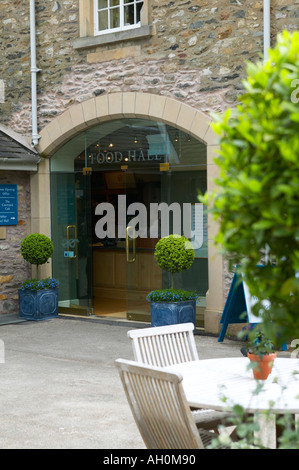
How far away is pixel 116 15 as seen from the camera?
10258 mm

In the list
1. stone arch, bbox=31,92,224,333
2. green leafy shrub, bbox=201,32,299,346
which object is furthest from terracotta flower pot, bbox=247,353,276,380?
stone arch, bbox=31,92,224,333

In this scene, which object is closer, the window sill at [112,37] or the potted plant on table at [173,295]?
the potted plant on table at [173,295]

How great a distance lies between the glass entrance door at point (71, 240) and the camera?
11.1 m

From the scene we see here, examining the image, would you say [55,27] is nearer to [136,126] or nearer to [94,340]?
[136,126]

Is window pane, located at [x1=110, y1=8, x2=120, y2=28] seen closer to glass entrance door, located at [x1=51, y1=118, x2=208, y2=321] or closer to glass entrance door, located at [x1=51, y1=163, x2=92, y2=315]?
glass entrance door, located at [x1=51, y1=118, x2=208, y2=321]

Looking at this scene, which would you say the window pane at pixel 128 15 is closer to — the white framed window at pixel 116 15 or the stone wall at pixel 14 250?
the white framed window at pixel 116 15

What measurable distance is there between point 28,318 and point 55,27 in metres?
4.32

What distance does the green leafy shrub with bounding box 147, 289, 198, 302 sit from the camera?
905 centimetres

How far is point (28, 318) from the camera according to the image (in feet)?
34.5

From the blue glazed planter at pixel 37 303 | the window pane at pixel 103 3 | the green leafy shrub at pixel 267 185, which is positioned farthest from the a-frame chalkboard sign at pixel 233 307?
the green leafy shrub at pixel 267 185

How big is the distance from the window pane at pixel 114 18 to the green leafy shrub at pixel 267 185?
337 inches

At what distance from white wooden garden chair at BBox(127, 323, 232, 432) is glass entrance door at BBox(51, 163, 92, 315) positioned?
20.7ft

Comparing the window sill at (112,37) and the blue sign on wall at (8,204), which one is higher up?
the window sill at (112,37)
